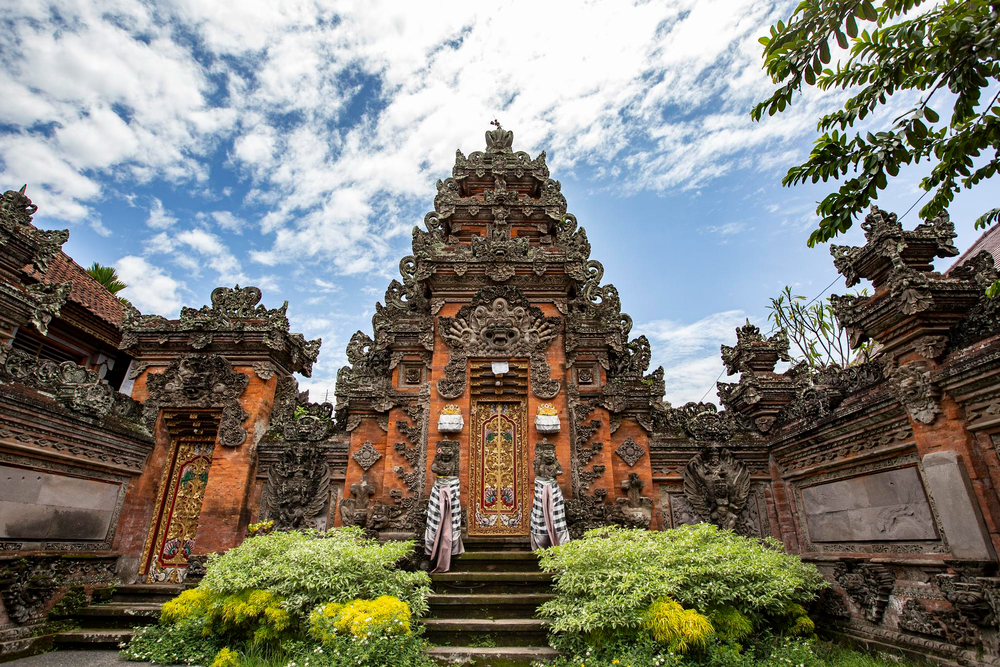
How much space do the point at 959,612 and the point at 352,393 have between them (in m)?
9.29

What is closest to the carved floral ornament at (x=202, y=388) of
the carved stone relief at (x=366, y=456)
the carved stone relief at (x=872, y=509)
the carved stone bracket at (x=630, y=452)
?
the carved stone relief at (x=366, y=456)

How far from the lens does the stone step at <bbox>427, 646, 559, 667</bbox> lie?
5824 millimetres

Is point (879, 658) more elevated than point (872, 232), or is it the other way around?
point (872, 232)

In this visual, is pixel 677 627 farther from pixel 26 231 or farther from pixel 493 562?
pixel 26 231

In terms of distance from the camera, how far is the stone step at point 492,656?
19.1 ft

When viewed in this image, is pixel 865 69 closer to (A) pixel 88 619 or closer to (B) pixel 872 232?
(B) pixel 872 232

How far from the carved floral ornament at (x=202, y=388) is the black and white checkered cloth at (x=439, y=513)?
13.2ft

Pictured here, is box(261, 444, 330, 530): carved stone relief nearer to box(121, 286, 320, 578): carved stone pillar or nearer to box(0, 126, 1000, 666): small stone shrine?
box(0, 126, 1000, 666): small stone shrine

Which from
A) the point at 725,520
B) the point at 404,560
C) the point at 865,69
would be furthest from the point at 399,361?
the point at 865,69

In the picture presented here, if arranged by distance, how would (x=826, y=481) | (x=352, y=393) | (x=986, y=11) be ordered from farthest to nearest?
(x=352, y=393), (x=826, y=481), (x=986, y=11)

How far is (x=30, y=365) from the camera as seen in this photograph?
7.62 meters

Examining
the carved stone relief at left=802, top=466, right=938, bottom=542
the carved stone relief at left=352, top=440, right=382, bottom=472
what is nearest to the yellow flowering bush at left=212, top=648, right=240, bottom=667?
the carved stone relief at left=352, top=440, right=382, bottom=472

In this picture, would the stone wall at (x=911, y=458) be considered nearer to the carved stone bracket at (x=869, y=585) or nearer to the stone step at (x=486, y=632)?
the carved stone bracket at (x=869, y=585)

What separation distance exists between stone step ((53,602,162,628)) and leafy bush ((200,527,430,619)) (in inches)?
84.7
